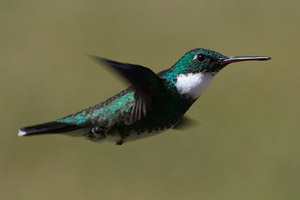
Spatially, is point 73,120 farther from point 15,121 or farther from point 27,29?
point 27,29

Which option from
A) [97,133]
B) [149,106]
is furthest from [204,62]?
[97,133]

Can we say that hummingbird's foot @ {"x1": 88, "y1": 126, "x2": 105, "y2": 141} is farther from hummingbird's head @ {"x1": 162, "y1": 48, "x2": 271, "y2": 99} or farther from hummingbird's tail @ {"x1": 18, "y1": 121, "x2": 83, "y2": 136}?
hummingbird's head @ {"x1": 162, "y1": 48, "x2": 271, "y2": 99}

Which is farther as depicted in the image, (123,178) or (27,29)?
(27,29)

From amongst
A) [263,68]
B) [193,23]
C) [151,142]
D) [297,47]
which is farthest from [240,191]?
[193,23]

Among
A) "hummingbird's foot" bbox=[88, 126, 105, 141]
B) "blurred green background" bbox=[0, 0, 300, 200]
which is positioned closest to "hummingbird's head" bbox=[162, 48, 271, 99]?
"hummingbird's foot" bbox=[88, 126, 105, 141]

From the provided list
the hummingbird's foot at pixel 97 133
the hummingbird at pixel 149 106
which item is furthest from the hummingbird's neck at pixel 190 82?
the hummingbird's foot at pixel 97 133
